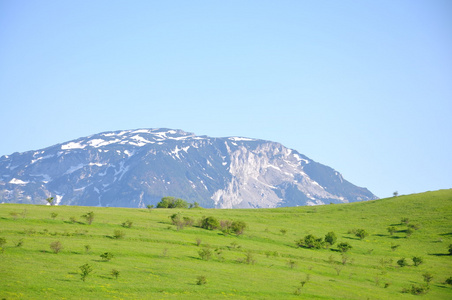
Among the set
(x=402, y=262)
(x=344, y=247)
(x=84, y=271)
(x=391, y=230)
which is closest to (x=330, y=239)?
(x=344, y=247)

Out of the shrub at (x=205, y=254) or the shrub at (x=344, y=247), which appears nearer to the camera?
the shrub at (x=205, y=254)

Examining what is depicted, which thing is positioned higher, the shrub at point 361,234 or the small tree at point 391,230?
the small tree at point 391,230

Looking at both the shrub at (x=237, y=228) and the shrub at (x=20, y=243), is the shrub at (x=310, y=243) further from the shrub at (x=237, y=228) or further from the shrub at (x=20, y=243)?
the shrub at (x=20, y=243)

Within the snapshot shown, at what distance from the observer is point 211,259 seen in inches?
2771

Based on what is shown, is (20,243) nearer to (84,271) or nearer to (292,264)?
(84,271)

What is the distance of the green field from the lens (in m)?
50.1

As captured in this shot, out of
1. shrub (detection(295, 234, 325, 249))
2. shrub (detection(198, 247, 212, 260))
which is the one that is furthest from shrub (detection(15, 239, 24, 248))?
shrub (detection(295, 234, 325, 249))

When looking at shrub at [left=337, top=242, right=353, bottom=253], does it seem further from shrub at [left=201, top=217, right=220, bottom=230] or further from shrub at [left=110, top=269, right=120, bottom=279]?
shrub at [left=110, top=269, right=120, bottom=279]

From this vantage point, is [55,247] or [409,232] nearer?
[55,247]

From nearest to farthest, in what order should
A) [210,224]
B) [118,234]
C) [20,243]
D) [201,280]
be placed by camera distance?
1. [201,280]
2. [20,243]
3. [118,234]
4. [210,224]

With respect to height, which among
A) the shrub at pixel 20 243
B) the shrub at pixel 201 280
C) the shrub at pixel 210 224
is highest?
the shrub at pixel 210 224

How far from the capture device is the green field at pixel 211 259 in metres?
50.1

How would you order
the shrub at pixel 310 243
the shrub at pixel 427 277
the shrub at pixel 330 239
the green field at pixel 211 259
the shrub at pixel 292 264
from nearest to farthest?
the green field at pixel 211 259
the shrub at pixel 292 264
the shrub at pixel 427 277
the shrub at pixel 310 243
the shrub at pixel 330 239

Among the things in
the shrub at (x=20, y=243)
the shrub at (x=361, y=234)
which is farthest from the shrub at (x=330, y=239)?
the shrub at (x=20, y=243)
